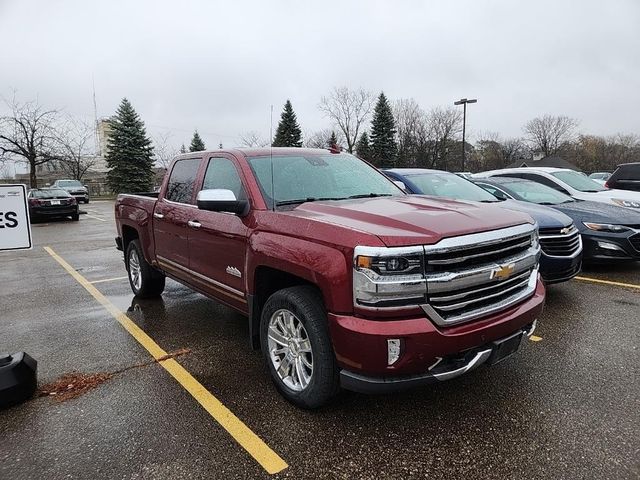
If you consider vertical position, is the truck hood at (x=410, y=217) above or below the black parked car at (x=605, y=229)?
above

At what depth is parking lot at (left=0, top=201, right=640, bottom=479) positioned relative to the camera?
2553 mm

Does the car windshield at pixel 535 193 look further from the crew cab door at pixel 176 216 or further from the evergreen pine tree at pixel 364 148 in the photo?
the evergreen pine tree at pixel 364 148

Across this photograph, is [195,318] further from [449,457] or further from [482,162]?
[482,162]

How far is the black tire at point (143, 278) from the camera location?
5793 millimetres

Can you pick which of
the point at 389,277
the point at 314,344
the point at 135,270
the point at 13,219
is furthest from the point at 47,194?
the point at 389,277

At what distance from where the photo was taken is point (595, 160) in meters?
70.6

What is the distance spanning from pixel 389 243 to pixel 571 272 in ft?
12.3

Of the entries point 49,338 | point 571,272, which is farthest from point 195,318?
point 571,272

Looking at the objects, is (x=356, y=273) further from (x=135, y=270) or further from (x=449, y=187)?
(x=449, y=187)

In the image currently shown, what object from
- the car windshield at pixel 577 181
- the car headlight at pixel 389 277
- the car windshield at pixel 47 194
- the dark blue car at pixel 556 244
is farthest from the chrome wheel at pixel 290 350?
the car windshield at pixel 47 194

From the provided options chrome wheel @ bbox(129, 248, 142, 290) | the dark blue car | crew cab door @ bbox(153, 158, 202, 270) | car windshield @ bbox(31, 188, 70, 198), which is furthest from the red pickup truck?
car windshield @ bbox(31, 188, 70, 198)

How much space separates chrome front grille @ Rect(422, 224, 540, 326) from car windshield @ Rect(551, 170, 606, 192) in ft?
22.4

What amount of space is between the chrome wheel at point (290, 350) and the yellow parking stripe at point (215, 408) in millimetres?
439

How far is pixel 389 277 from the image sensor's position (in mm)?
2547
